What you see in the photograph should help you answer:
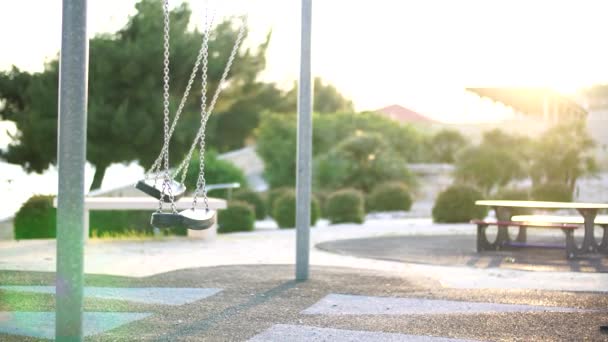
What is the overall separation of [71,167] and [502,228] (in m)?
8.11

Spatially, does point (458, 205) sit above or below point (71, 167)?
below

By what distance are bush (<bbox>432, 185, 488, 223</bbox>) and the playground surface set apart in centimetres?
711

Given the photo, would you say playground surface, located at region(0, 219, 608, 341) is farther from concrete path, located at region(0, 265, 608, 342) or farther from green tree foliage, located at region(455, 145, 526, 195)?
green tree foliage, located at region(455, 145, 526, 195)

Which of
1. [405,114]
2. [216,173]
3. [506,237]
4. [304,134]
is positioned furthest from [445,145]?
[304,134]

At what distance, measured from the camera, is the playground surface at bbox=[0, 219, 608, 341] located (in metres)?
4.84

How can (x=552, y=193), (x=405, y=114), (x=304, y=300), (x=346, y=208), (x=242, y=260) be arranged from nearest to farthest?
(x=304, y=300)
(x=242, y=260)
(x=346, y=208)
(x=552, y=193)
(x=405, y=114)

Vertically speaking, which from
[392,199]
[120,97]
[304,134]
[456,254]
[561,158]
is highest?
[120,97]

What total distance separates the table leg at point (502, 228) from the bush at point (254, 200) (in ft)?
23.7

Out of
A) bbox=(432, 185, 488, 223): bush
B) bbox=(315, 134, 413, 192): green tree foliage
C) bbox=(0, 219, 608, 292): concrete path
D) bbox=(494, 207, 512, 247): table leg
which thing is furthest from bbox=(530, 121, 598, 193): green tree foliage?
bbox=(494, 207, 512, 247): table leg

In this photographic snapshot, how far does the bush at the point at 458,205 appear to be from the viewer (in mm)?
16656

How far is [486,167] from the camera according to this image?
84.3 feet

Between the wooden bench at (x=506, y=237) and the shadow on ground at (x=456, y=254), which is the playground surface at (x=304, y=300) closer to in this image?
the shadow on ground at (x=456, y=254)

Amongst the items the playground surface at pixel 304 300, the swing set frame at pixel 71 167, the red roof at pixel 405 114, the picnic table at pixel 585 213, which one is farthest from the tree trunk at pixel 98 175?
the red roof at pixel 405 114

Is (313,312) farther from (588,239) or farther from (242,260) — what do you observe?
(588,239)
